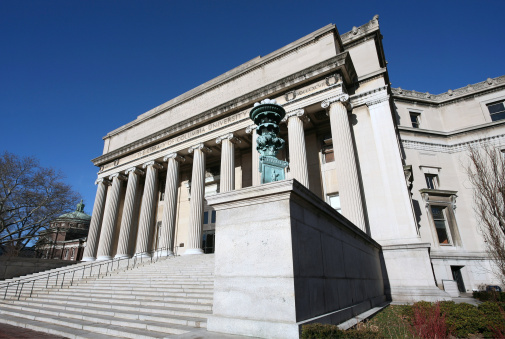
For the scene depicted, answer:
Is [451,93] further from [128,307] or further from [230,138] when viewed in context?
[128,307]

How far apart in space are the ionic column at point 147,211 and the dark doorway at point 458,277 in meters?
24.6

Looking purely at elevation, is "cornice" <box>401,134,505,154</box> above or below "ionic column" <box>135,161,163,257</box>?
above

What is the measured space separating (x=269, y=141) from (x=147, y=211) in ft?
70.0

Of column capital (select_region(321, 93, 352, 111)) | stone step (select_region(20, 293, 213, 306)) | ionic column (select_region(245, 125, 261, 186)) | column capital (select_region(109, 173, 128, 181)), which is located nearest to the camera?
stone step (select_region(20, 293, 213, 306))

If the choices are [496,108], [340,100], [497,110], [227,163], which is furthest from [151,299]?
[496,108]

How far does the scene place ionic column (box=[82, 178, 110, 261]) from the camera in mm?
27516

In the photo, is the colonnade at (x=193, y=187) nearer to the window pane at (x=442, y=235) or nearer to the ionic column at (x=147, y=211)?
the ionic column at (x=147, y=211)

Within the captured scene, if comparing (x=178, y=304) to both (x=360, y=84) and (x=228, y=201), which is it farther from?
(x=360, y=84)

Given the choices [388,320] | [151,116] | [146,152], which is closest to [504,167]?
[388,320]

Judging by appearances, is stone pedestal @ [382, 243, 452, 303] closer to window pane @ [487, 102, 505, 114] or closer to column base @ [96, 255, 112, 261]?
window pane @ [487, 102, 505, 114]

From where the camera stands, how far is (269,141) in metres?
7.24

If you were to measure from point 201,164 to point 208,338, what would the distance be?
19.5 metres

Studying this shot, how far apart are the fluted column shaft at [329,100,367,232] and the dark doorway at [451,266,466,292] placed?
12.5m

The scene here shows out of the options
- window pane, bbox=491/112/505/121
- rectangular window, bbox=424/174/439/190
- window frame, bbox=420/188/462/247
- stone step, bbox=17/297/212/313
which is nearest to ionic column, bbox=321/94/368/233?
stone step, bbox=17/297/212/313
